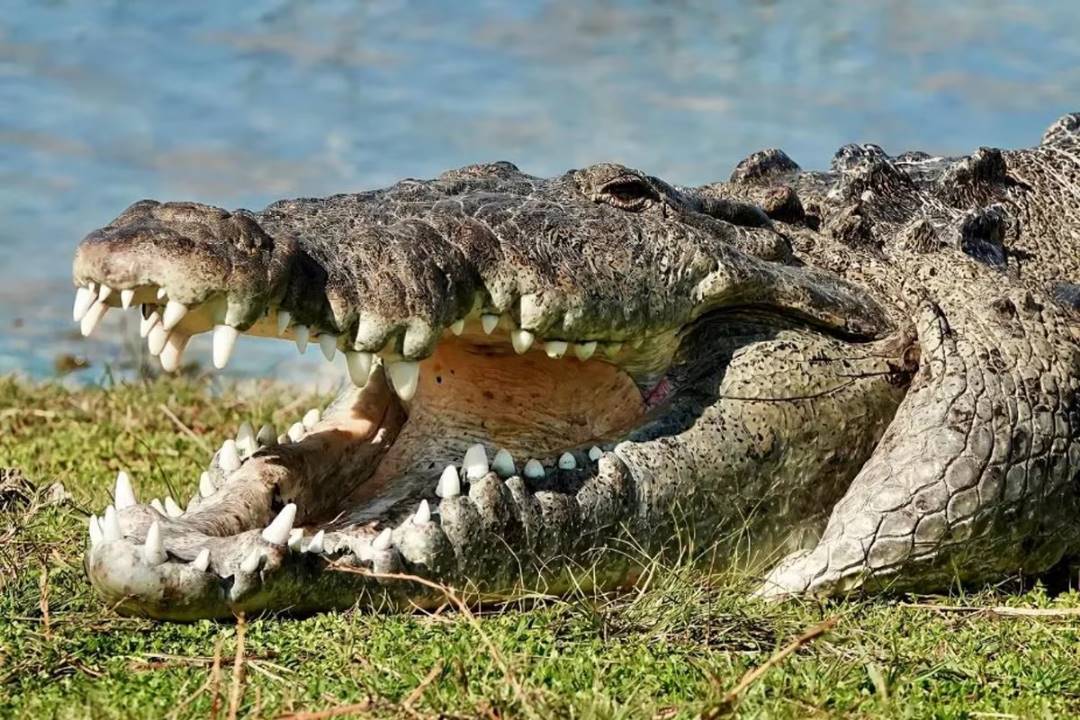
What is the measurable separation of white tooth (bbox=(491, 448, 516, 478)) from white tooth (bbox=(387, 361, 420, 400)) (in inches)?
18.6

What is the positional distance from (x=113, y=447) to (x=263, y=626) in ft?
16.3

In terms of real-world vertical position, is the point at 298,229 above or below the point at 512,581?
above

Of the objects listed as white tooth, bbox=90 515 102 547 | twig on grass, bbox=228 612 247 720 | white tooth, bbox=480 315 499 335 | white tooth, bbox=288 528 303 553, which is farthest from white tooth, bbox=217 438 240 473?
twig on grass, bbox=228 612 247 720

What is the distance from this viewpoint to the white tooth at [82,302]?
412 cm

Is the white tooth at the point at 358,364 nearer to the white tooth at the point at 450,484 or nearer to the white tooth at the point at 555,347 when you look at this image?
the white tooth at the point at 450,484

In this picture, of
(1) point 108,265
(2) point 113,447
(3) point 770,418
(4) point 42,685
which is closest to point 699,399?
(3) point 770,418

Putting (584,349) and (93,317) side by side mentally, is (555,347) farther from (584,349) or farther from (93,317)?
(93,317)

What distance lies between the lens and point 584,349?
4758 millimetres

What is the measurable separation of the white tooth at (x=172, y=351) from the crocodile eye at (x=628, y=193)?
176cm

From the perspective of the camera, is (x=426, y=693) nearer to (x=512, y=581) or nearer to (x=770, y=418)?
(x=512, y=581)

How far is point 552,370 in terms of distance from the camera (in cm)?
518

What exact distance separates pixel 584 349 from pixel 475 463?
572mm

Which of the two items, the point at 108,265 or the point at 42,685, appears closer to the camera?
the point at 42,685

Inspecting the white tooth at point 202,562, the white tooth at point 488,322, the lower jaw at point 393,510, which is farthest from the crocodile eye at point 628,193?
the white tooth at point 202,562
